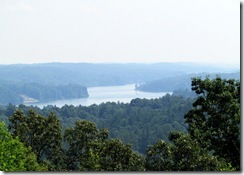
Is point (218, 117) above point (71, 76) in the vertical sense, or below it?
below

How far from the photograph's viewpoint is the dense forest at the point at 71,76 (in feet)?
24.0

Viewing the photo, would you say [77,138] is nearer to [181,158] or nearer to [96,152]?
[96,152]

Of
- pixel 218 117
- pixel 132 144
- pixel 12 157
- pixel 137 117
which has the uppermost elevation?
pixel 218 117

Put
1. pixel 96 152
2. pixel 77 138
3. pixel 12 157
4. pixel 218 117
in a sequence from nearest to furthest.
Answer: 1. pixel 12 157
2. pixel 96 152
3. pixel 218 117
4. pixel 77 138

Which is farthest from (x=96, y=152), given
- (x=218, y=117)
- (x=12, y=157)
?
(x=218, y=117)

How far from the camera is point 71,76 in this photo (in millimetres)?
9977

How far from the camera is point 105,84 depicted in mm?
8500

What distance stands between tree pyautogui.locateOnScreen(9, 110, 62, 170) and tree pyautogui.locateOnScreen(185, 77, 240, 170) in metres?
2.08

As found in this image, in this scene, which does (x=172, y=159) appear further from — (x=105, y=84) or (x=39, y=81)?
(x=39, y=81)

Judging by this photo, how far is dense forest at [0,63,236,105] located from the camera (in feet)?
24.0

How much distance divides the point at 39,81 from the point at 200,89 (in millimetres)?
5491

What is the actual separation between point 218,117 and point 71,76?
4733mm

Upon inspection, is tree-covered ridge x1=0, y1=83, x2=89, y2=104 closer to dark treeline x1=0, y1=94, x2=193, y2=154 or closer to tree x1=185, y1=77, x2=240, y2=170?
dark treeline x1=0, y1=94, x2=193, y2=154

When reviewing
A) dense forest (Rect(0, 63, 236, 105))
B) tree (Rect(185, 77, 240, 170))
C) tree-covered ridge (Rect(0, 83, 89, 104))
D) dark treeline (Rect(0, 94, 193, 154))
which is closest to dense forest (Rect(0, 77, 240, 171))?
tree (Rect(185, 77, 240, 170))
